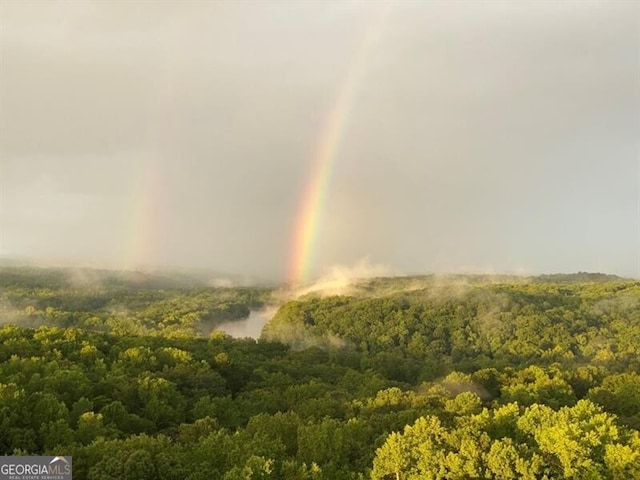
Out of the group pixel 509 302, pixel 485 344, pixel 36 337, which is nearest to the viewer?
pixel 36 337

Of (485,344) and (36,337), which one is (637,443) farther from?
(485,344)

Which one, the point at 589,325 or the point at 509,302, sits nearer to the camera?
the point at 589,325

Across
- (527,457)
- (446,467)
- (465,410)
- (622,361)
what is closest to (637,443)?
(527,457)

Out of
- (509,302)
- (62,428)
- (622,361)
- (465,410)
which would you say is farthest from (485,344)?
(62,428)

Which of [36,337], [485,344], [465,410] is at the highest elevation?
[36,337]

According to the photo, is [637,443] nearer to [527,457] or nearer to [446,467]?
[527,457]

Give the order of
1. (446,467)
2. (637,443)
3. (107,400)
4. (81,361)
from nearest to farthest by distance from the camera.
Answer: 1. (446,467)
2. (637,443)
3. (107,400)
4. (81,361)

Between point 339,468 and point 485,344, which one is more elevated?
point 339,468

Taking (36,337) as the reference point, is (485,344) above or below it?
below

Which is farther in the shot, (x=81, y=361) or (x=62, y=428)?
(x=81, y=361)
